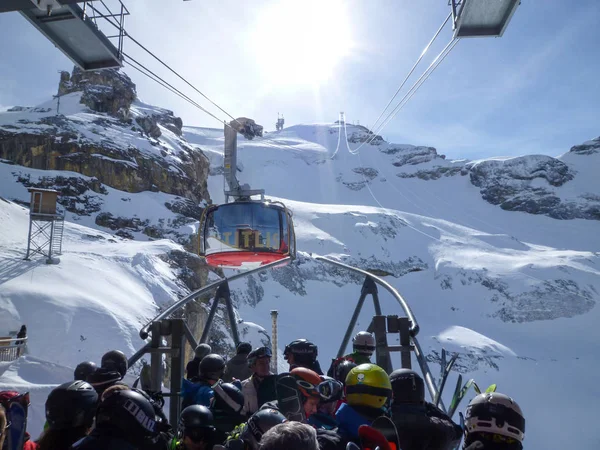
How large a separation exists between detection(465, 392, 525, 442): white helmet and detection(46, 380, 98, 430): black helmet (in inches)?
77.9

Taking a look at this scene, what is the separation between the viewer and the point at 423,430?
287cm

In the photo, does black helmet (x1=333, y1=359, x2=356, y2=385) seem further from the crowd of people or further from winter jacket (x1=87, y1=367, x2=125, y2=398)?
winter jacket (x1=87, y1=367, x2=125, y2=398)

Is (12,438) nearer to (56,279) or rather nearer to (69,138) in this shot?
(56,279)

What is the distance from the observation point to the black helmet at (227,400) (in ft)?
11.5

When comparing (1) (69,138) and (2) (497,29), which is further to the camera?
(1) (69,138)

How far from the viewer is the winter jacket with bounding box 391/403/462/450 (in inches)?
112

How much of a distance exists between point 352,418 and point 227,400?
1131mm

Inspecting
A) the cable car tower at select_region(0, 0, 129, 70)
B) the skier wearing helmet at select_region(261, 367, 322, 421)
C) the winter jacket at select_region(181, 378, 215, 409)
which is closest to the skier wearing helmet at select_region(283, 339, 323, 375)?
the winter jacket at select_region(181, 378, 215, 409)

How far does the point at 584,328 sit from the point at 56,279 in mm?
63798

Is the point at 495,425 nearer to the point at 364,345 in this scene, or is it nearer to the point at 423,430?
the point at 423,430

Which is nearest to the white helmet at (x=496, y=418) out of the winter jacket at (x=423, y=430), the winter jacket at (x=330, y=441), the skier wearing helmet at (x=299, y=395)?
the winter jacket at (x=423, y=430)

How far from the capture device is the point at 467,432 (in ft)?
7.84

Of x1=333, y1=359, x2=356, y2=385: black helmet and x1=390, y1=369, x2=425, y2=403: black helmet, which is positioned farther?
x1=333, y1=359, x2=356, y2=385: black helmet

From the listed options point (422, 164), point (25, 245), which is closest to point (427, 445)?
point (25, 245)
